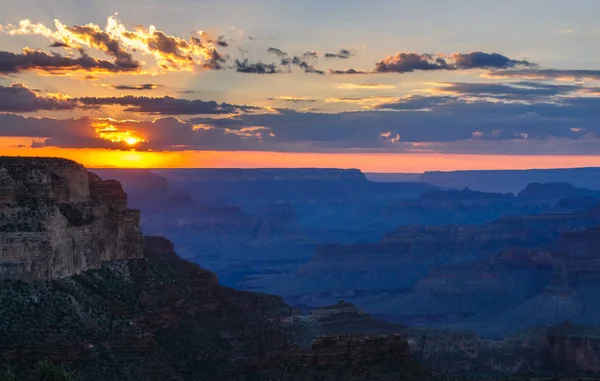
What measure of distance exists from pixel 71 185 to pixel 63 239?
8.05m

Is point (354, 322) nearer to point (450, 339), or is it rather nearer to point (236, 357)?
point (450, 339)

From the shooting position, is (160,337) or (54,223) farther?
(160,337)

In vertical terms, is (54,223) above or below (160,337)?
above

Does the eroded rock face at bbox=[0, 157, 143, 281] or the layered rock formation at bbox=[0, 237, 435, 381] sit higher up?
the eroded rock face at bbox=[0, 157, 143, 281]

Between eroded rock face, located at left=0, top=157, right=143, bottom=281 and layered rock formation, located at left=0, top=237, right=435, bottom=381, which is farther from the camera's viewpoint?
eroded rock face, located at left=0, top=157, right=143, bottom=281

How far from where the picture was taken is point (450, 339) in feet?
495

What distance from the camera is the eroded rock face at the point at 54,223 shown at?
87812mm

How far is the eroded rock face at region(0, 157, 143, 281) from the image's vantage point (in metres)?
87.8

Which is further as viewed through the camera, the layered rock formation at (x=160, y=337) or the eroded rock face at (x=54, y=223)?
the eroded rock face at (x=54, y=223)

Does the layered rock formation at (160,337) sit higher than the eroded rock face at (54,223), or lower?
lower

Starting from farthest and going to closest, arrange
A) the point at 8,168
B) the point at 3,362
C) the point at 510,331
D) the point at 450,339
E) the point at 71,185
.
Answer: the point at 510,331 < the point at 450,339 < the point at 71,185 < the point at 8,168 < the point at 3,362

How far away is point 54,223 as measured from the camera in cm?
9138

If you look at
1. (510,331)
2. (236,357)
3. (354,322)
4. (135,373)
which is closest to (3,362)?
(135,373)

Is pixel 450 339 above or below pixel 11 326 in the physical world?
below
